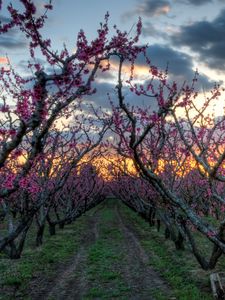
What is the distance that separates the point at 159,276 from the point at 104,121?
25.7ft

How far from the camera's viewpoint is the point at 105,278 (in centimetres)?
1731

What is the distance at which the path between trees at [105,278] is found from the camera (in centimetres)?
1478

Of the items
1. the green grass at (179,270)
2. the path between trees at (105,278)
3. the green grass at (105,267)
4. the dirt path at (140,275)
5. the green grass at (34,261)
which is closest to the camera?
the green grass at (179,270)

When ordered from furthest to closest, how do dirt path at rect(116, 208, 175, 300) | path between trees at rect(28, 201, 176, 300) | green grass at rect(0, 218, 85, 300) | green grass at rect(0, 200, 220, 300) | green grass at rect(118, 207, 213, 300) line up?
green grass at rect(0, 218, 85, 300) → dirt path at rect(116, 208, 175, 300) → green grass at rect(0, 200, 220, 300) → path between trees at rect(28, 201, 176, 300) → green grass at rect(118, 207, 213, 300)

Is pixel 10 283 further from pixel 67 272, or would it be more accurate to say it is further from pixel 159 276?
pixel 159 276

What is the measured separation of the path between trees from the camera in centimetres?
1478

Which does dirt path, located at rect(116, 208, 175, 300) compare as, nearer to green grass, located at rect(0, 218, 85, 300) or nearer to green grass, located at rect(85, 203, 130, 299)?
green grass, located at rect(85, 203, 130, 299)

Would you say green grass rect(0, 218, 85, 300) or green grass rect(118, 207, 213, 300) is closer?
green grass rect(118, 207, 213, 300)

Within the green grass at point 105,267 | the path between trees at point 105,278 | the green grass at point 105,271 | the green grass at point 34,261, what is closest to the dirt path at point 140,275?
the path between trees at point 105,278

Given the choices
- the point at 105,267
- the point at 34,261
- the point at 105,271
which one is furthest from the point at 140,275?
the point at 34,261

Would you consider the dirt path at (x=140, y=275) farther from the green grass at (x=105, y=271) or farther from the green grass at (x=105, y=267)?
the green grass at (x=105, y=271)

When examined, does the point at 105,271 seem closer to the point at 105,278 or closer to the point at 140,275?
the point at 105,278

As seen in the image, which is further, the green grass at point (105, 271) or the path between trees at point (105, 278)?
the green grass at point (105, 271)

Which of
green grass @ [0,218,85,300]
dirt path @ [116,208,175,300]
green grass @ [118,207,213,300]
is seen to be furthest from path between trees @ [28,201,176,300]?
green grass @ [0,218,85,300]
